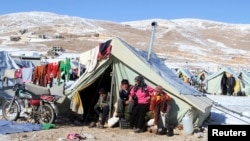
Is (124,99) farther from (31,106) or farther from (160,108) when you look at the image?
(31,106)

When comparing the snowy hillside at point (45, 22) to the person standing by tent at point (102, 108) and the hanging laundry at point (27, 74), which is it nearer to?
the hanging laundry at point (27, 74)

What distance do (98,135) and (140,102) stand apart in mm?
1497

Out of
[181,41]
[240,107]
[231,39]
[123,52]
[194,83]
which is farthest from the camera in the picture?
[231,39]

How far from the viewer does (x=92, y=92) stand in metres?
13.9

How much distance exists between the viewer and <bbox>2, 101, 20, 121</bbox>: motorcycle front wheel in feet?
41.6

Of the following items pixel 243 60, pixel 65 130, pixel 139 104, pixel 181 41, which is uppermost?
pixel 181 41

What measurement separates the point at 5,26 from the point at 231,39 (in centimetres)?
5345

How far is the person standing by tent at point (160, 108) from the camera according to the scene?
11570 millimetres

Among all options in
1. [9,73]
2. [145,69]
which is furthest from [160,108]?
[9,73]

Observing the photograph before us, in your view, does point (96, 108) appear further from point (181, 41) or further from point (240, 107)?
point (181, 41)

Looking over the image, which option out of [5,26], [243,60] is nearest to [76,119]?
[243,60]

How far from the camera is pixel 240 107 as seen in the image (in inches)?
754

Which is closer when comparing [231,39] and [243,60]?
[243,60]

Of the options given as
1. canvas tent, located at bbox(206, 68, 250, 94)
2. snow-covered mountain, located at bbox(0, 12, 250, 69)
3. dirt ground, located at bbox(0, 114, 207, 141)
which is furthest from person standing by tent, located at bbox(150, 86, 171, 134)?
snow-covered mountain, located at bbox(0, 12, 250, 69)
